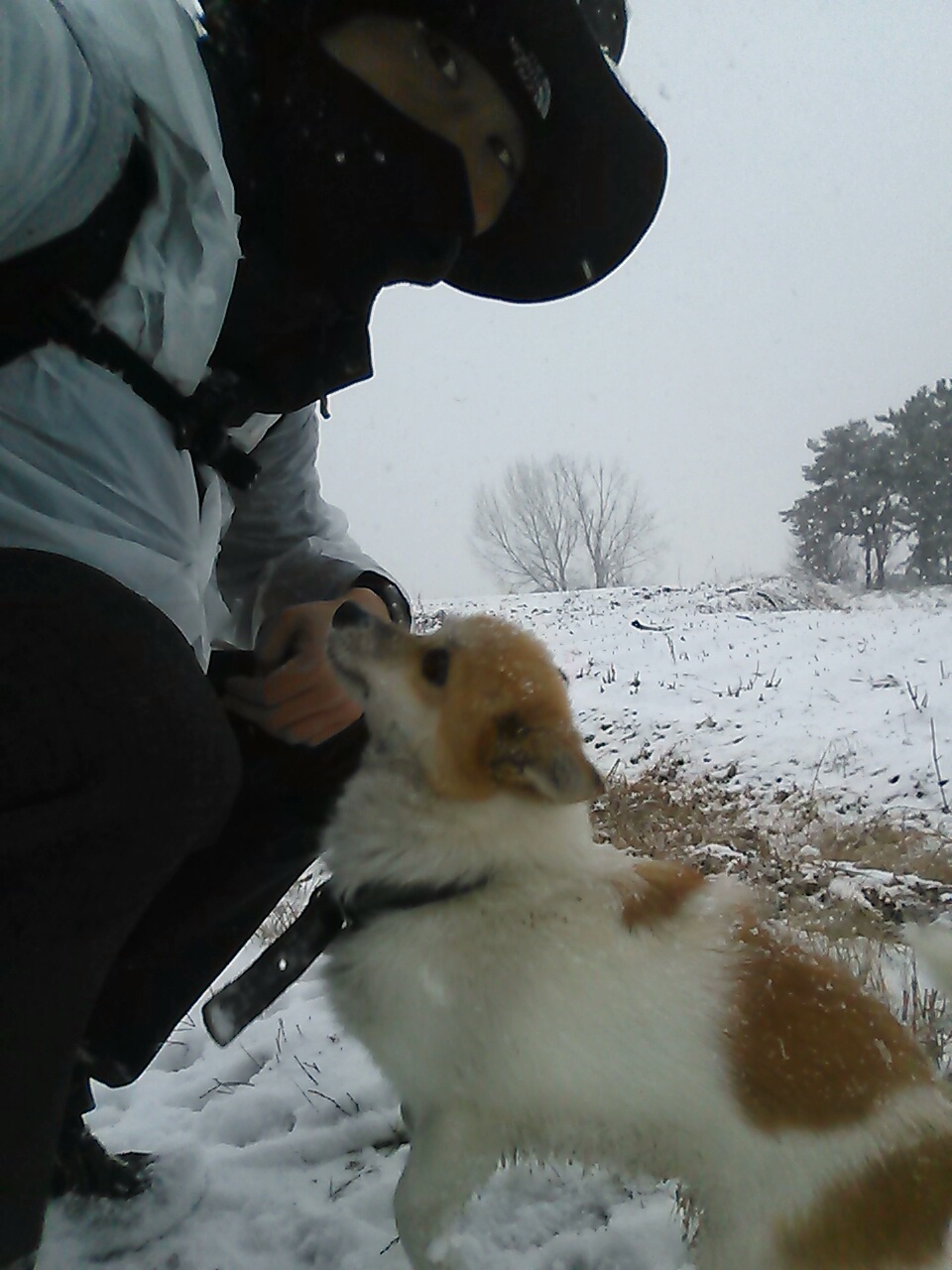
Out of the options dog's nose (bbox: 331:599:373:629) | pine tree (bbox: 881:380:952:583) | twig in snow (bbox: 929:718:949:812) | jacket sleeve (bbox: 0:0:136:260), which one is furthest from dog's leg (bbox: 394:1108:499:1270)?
pine tree (bbox: 881:380:952:583)

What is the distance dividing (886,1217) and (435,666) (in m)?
1.37

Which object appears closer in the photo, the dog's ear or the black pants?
the black pants

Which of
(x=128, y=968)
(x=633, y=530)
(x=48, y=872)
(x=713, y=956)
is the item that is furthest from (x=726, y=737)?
(x=633, y=530)

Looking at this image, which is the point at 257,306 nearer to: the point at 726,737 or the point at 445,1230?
the point at 445,1230

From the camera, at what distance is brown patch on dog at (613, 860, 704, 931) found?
1.58 m

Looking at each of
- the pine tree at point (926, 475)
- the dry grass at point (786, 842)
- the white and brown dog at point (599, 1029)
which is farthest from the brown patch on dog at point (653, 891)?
the pine tree at point (926, 475)

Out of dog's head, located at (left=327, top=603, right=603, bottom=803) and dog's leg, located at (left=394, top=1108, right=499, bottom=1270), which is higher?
dog's head, located at (left=327, top=603, right=603, bottom=803)

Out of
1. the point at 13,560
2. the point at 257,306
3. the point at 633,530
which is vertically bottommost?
the point at 633,530

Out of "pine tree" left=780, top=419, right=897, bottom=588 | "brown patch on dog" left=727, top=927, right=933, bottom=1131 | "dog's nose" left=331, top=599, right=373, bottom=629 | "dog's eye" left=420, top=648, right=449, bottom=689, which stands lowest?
"pine tree" left=780, top=419, right=897, bottom=588

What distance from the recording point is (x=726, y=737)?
5.45 metres

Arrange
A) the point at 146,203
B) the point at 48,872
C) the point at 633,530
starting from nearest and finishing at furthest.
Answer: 1. the point at 48,872
2. the point at 146,203
3. the point at 633,530

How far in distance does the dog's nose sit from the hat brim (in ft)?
3.21

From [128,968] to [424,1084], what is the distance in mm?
651

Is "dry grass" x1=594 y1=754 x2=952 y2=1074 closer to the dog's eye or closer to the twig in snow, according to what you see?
the twig in snow
